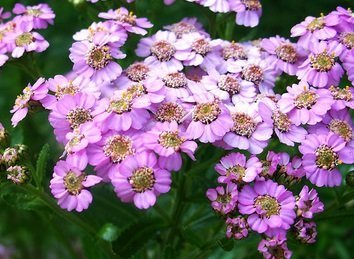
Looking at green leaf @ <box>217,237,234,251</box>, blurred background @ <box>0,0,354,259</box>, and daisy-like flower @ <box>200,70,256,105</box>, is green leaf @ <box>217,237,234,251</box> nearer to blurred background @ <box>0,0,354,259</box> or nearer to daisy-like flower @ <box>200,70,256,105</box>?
blurred background @ <box>0,0,354,259</box>

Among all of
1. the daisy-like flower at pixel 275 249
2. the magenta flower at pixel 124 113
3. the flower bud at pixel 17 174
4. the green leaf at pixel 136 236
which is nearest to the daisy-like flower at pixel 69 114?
the magenta flower at pixel 124 113

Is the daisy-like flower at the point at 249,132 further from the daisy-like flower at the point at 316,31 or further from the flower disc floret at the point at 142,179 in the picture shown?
the daisy-like flower at the point at 316,31

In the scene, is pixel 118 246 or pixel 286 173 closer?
pixel 286 173

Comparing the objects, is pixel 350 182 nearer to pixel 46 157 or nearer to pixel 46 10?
pixel 46 157

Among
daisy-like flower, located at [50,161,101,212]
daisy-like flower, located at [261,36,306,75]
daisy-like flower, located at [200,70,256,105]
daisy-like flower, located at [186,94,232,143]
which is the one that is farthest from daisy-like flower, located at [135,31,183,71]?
daisy-like flower, located at [50,161,101,212]

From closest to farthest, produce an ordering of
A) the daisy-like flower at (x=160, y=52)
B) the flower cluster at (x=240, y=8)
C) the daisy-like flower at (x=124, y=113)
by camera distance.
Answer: the daisy-like flower at (x=124, y=113), the daisy-like flower at (x=160, y=52), the flower cluster at (x=240, y=8)

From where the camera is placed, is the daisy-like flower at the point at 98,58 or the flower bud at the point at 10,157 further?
the daisy-like flower at the point at 98,58

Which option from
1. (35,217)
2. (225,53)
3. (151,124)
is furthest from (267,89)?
(35,217)
